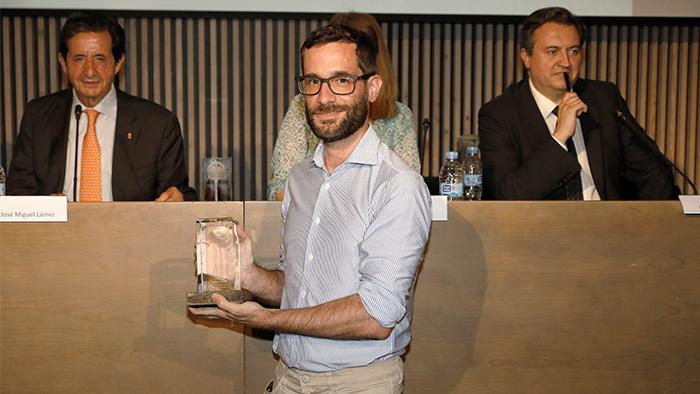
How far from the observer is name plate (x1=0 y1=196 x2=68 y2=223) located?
234 centimetres

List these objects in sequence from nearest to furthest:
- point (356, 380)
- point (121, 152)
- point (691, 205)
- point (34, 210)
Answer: point (356, 380) → point (34, 210) → point (691, 205) → point (121, 152)

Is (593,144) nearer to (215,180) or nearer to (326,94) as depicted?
(326,94)

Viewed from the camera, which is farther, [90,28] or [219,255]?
[90,28]

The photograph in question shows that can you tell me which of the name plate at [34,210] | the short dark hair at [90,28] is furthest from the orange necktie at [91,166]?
the name plate at [34,210]

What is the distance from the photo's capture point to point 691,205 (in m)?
2.46

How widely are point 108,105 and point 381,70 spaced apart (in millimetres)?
1069

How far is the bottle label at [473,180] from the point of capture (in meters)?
2.69

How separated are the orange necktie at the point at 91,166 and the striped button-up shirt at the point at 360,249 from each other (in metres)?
1.21

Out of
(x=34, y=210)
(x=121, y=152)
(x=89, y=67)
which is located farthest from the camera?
(x=89, y=67)

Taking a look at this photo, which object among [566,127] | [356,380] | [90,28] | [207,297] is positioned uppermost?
[90,28]

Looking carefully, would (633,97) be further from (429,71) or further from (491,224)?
(491,224)

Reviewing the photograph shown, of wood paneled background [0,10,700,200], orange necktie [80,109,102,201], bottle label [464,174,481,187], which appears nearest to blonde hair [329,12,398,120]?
bottle label [464,174,481,187]

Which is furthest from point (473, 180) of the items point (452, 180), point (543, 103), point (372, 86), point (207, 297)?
point (207, 297)

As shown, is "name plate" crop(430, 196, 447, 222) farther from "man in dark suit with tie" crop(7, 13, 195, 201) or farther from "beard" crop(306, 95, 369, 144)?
"man in dark suit with tie" crop(7, 13, 195, 201)
